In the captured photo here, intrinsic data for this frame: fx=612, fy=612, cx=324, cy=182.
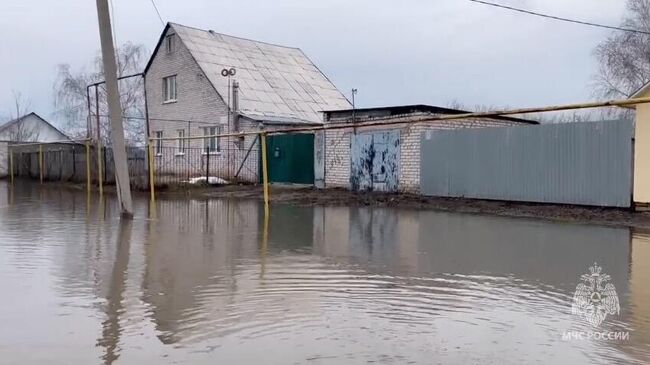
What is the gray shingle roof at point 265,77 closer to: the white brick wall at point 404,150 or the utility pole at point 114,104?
the white brick wall at point 404,150

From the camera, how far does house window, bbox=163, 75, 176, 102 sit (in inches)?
1196

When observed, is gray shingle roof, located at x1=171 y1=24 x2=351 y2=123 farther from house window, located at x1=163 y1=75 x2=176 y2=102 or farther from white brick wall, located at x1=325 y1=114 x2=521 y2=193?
white brick wall, located at x1=325 y1=114 x2=521 y2=193

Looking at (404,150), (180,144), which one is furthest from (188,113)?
(404,150)

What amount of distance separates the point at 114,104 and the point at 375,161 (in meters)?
9.01

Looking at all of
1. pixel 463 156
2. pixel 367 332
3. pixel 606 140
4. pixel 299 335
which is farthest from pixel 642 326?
pixel 463 156

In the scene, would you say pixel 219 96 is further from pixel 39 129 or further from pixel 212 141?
pixel 39 129

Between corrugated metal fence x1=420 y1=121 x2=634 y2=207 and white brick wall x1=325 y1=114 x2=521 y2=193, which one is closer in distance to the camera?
corrugated metal fence x1=420 y1=121 x2=634 y2=207

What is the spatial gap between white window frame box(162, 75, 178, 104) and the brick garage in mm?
11106

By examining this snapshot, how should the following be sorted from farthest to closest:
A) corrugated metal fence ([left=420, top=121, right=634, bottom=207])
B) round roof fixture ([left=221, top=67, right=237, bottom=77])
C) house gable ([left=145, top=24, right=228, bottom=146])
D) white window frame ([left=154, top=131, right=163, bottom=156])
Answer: white window frame ([left=154, top=131, right=163, bottom=156]), house gable ([left=145, top=24, right=228, bottom=146]), round roof fixture ([left=221, top=67, right=237, bottom=77]), corrugated metal fence ([left=420, top=121, right=634, bottom=207])

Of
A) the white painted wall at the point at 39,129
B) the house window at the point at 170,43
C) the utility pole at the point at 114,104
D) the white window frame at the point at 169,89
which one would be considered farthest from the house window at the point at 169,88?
the white painted wall at the point at 39,129

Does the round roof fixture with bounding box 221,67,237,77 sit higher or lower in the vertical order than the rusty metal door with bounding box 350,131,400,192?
higher

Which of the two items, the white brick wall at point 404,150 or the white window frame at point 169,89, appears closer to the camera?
the white brick wall at point 404,150

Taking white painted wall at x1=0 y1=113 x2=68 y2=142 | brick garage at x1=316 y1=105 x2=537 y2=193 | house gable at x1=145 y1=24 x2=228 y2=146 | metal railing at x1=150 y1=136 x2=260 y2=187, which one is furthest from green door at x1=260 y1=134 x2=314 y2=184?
white painted wall at x1=0 y1=113 x2=68 y2=142

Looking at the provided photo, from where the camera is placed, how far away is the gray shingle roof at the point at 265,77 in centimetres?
2770
